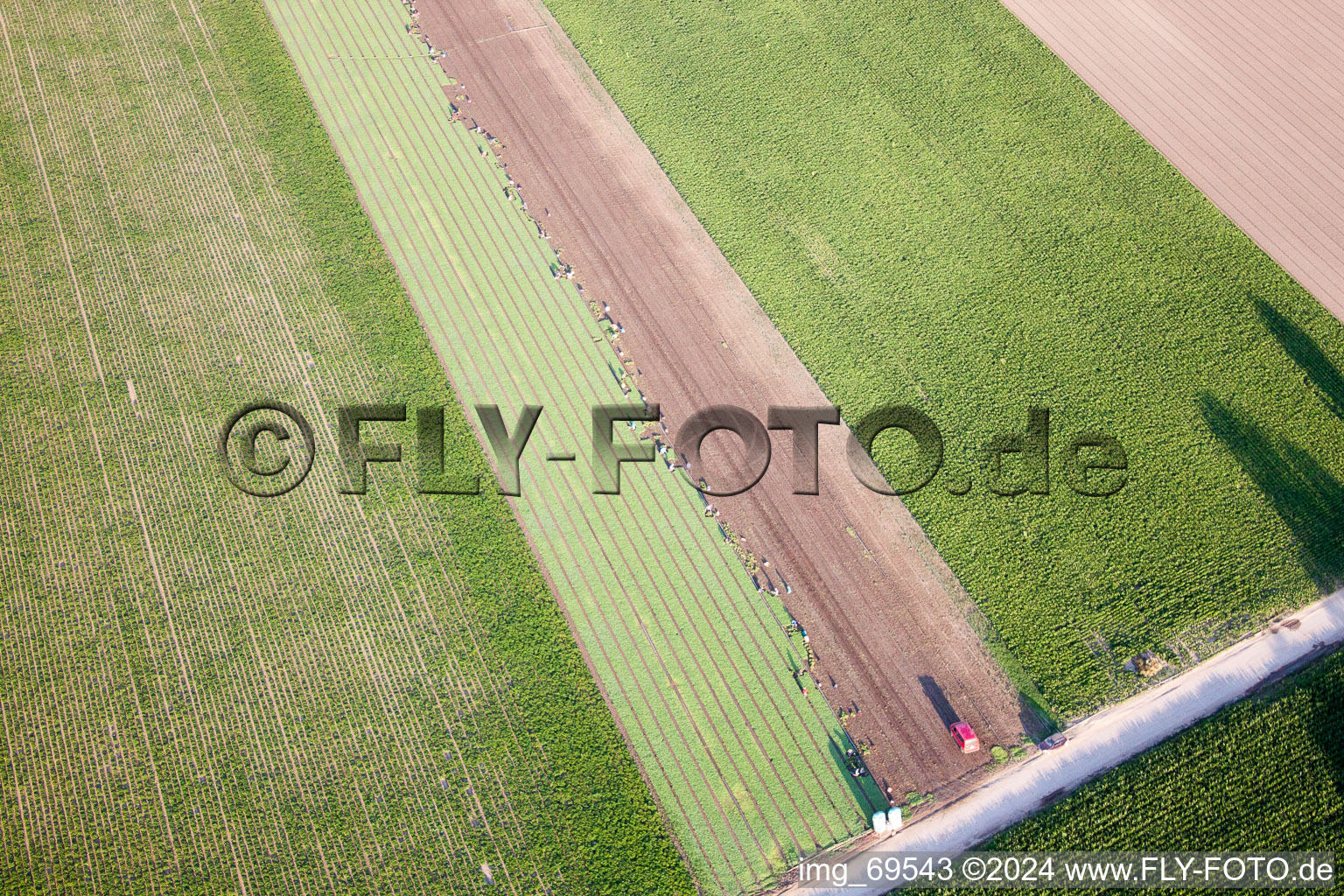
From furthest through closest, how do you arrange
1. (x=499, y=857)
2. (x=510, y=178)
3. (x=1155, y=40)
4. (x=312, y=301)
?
(x=1155, y=40)
(x=510, y=178)
(x=312, y=301)
(x=499, y=857)

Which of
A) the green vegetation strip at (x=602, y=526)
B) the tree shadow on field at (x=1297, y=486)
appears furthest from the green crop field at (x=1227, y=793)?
the green vegetation strip at (x=602, y=526)

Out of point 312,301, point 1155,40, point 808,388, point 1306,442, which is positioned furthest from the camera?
point 1155,40

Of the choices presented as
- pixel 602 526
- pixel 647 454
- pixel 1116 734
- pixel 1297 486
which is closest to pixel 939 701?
pixel 1116 734

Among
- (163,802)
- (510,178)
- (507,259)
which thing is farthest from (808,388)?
(163,802)

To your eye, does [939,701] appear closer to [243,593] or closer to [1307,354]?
[1307,354]

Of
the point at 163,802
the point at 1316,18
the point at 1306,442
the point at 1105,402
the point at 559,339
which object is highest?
the point at 1316,18

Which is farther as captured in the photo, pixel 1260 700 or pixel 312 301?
pixel 312 301

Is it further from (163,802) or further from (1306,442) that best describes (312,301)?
(1306,442)

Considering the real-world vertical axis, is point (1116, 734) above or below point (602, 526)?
above
